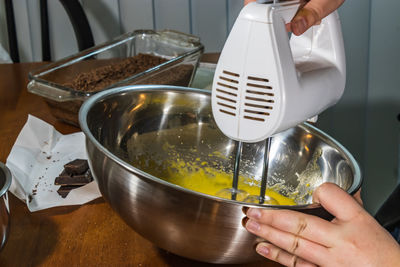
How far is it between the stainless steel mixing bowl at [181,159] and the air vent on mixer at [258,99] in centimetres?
10

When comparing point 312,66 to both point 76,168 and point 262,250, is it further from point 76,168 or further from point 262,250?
point 76,168

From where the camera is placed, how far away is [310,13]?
0.58 m

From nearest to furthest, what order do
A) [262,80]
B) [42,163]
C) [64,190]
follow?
1. [262,80]
2. [64,190]
3. [42,163]

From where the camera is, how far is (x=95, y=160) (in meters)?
0.67

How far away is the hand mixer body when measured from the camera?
0.51 metres

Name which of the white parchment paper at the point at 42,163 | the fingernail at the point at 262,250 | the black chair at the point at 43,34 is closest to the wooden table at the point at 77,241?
the white parchment paper at the point at 42,163

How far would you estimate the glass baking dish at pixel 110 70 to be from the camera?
111 cm

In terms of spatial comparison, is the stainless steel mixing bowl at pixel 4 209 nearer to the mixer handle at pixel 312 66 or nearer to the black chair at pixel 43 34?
the mixer handle at pixel 312 66

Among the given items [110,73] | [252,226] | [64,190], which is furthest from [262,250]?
[110,73]

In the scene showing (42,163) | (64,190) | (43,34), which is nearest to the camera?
(64,190)

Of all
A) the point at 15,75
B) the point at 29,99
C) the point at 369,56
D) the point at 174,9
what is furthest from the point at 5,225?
the point at 369,56

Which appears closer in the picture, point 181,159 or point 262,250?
point 262,250

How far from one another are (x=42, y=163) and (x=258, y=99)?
0.59 metres

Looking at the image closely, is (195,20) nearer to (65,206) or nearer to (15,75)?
(15,75)
